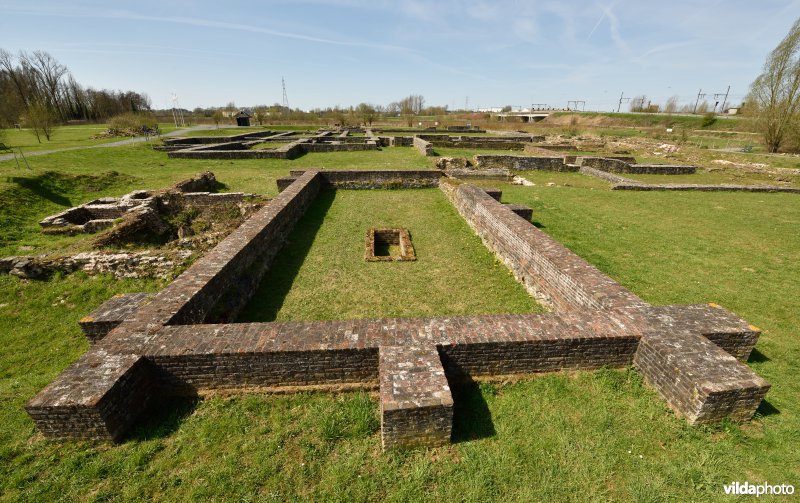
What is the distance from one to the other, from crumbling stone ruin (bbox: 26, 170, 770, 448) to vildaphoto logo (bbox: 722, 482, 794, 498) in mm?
691

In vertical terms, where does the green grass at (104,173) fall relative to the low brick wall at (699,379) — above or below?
above

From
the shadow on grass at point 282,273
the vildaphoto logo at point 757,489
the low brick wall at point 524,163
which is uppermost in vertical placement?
the low brick wall at point 524,163

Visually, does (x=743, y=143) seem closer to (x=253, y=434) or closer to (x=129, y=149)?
(x=253, y=434)

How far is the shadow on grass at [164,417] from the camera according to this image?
12.5ft

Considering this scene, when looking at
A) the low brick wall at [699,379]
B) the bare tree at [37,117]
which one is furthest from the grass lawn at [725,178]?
the bare tree at [37,117]

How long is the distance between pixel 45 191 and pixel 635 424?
2071 cm

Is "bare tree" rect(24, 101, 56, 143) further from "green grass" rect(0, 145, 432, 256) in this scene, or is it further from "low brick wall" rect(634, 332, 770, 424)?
"low brick wall" rect(634, 332, 770, 424)

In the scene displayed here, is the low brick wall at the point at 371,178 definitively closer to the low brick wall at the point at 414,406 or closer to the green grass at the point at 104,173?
the green grass at the point at 104,173

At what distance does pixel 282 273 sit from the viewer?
26.0 ft

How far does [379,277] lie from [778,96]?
42.2 meters

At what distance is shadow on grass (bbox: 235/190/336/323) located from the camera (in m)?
6.41

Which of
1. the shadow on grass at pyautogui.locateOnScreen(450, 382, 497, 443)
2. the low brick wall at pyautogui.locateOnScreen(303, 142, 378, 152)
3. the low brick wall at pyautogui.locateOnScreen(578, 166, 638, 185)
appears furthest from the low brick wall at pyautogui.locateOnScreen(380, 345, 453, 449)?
the low brick wall at pyautogui.locateOnScreen(303, 142, 378, 152)

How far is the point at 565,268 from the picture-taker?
248 inches

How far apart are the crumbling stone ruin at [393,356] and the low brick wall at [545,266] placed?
0.07 meters
